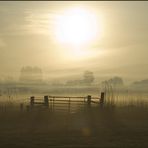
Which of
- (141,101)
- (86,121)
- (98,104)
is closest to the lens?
(86,121)

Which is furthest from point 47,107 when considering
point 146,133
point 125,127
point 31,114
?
point 146,133

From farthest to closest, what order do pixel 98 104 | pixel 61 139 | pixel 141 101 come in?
pixel 141 101 → pixel 98 104 → pixel 61 139

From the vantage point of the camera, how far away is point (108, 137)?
24.6 meters

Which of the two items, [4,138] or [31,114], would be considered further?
[31,114]

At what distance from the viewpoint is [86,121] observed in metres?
33.7

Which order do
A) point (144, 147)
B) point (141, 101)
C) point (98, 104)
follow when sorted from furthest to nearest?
point (141, 101) < point (98, 104) < point (144, 147)

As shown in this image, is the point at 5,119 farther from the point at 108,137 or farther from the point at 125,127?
the point at 108,137

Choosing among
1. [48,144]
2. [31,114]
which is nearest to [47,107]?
[31,114]

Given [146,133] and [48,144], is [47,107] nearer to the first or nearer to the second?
[146,133]

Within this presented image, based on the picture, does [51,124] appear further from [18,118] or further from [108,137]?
[108,137]

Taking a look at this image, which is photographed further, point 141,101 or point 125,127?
point 141,101

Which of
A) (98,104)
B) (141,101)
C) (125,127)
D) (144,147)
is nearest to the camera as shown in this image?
(144,147)

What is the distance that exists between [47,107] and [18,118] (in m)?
2.70

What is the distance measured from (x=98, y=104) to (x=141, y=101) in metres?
15.2
